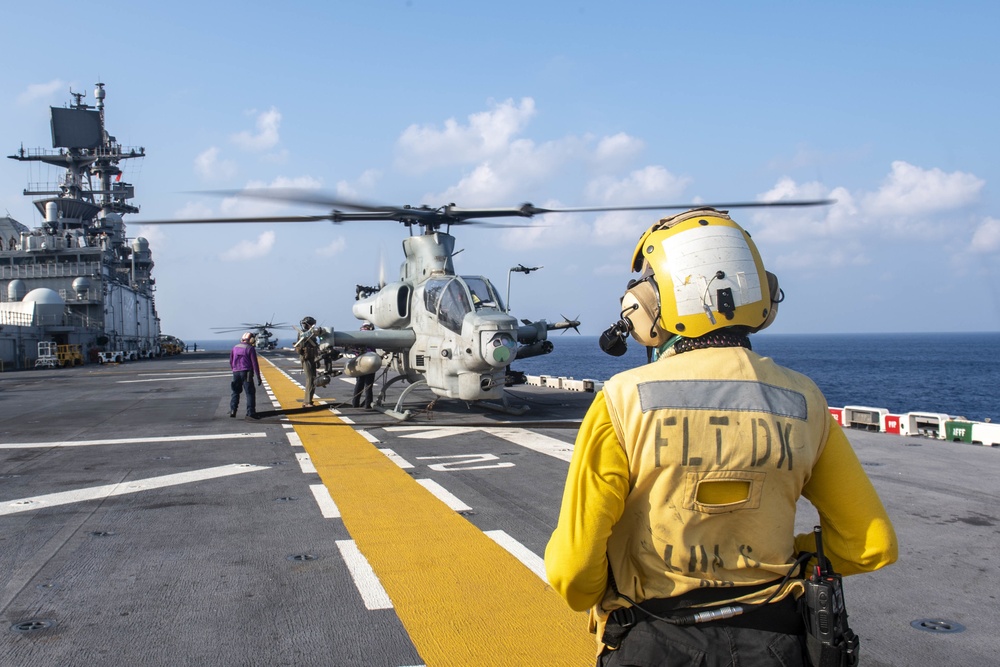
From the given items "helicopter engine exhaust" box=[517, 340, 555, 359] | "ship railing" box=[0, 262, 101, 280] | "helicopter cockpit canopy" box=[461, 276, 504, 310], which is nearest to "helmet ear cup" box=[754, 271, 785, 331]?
"helicopter cockpit canopy" box=[461, 276, 504, 310]

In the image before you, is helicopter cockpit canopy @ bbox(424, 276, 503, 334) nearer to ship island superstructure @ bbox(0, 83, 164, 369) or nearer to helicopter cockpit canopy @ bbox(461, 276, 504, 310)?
helicopter cockpit canopy @ bbox(461, 276, 504, 310)

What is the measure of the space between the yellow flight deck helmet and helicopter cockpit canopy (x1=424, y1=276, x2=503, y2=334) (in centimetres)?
1017

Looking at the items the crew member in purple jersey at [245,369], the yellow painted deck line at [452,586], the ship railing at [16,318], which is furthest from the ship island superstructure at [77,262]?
the yellow painted deck line at [452,586]

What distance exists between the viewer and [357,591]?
474cm

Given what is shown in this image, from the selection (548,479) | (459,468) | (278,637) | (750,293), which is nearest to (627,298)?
(750,293)

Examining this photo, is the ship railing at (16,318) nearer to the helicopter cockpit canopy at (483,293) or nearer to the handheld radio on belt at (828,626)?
the helicopter cockpit canopy at (483,293)

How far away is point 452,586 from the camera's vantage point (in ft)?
15.9

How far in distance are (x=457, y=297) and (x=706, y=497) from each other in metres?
11.1

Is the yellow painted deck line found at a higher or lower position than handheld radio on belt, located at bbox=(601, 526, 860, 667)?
A: lower

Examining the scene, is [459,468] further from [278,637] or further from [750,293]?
[750,293]

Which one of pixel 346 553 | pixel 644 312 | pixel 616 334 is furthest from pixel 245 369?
Answer: pixel 644 312

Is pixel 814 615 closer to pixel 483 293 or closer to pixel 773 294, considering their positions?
pixel 773 294

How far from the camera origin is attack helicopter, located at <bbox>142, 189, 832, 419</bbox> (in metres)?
12.0

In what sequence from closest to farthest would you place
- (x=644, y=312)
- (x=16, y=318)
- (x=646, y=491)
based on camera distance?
1. (x=646, y=491)
2. (x=644, y=312)
3. (x=16, y=318)
